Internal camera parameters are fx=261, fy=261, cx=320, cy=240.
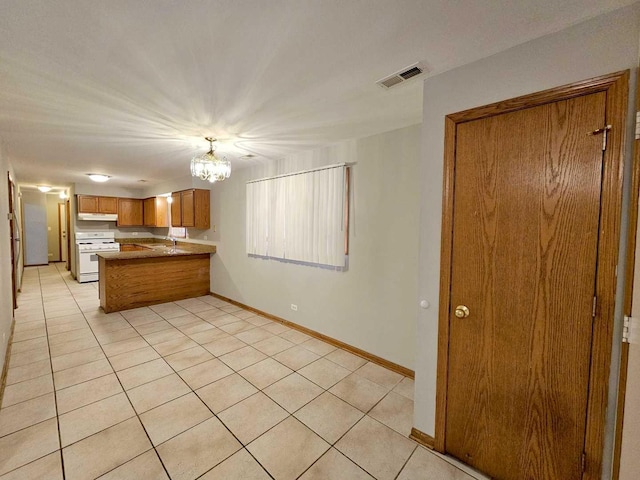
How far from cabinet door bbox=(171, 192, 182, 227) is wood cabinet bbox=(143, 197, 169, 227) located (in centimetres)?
93

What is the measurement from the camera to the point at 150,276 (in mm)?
4652

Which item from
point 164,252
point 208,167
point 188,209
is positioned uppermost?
point 208,167

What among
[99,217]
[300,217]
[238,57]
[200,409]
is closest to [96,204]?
[99,217]

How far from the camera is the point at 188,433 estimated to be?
6.12ft

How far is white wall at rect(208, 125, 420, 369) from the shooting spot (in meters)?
2.61

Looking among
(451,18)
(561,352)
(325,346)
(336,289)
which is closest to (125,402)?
(325,346)

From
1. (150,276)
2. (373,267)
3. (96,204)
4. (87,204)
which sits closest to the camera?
(373,267)

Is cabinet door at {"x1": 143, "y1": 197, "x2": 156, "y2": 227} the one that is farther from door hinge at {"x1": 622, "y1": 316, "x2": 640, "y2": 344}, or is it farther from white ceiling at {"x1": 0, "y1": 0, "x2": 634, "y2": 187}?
door hinge at {"x1": 622, "y1": 316, "x2": 640, "y2": 344}

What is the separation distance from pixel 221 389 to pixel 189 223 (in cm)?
376

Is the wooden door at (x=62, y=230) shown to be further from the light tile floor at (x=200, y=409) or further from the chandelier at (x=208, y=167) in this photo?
the chandelier at (x=208, y=167)

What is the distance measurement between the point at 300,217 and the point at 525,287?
2.58 m

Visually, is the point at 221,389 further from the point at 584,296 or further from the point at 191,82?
the point at 584,296

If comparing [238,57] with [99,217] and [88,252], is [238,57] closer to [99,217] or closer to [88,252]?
[88,252]

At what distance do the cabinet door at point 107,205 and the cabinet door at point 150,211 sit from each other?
0.65 metres
